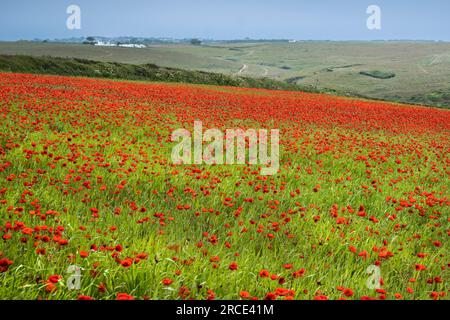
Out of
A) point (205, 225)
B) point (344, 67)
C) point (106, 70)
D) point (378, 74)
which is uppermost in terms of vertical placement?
point (344, 67)

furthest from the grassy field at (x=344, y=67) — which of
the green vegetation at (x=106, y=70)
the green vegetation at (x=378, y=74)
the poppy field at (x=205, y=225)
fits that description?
the poppy field at (x=205, y=225)

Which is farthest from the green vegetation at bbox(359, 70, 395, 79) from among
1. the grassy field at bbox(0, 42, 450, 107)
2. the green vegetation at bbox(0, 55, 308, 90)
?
the green vegetation at bbox(0, 55, 308, 90)

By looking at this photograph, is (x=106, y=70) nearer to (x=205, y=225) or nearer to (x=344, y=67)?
(x=205, y=225)

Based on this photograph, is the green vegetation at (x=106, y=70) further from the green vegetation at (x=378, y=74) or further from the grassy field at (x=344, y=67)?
the green vegetation at (x=378, y=74)

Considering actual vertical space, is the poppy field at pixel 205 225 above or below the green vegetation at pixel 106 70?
below

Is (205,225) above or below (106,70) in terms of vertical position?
below

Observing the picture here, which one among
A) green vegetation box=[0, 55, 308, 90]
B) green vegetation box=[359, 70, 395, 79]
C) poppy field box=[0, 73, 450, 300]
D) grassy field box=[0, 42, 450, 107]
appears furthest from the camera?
green vegetation box=[359, 70, 395, 79]

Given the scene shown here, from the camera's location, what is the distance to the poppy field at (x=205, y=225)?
3.43 m

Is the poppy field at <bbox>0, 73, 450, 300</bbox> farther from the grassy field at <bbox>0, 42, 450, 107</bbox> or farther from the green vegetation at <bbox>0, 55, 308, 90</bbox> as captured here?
the grassy field at <bbox>0, 42, 450, 107</bbox>

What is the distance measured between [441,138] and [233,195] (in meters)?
14.0

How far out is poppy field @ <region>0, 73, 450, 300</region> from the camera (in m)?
3.43

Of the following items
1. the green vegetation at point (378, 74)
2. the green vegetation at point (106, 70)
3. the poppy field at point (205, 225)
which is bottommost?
the poppy field at point (205, 225)

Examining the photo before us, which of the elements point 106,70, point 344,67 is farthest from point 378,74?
point 106,70

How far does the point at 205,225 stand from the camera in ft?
16.9
